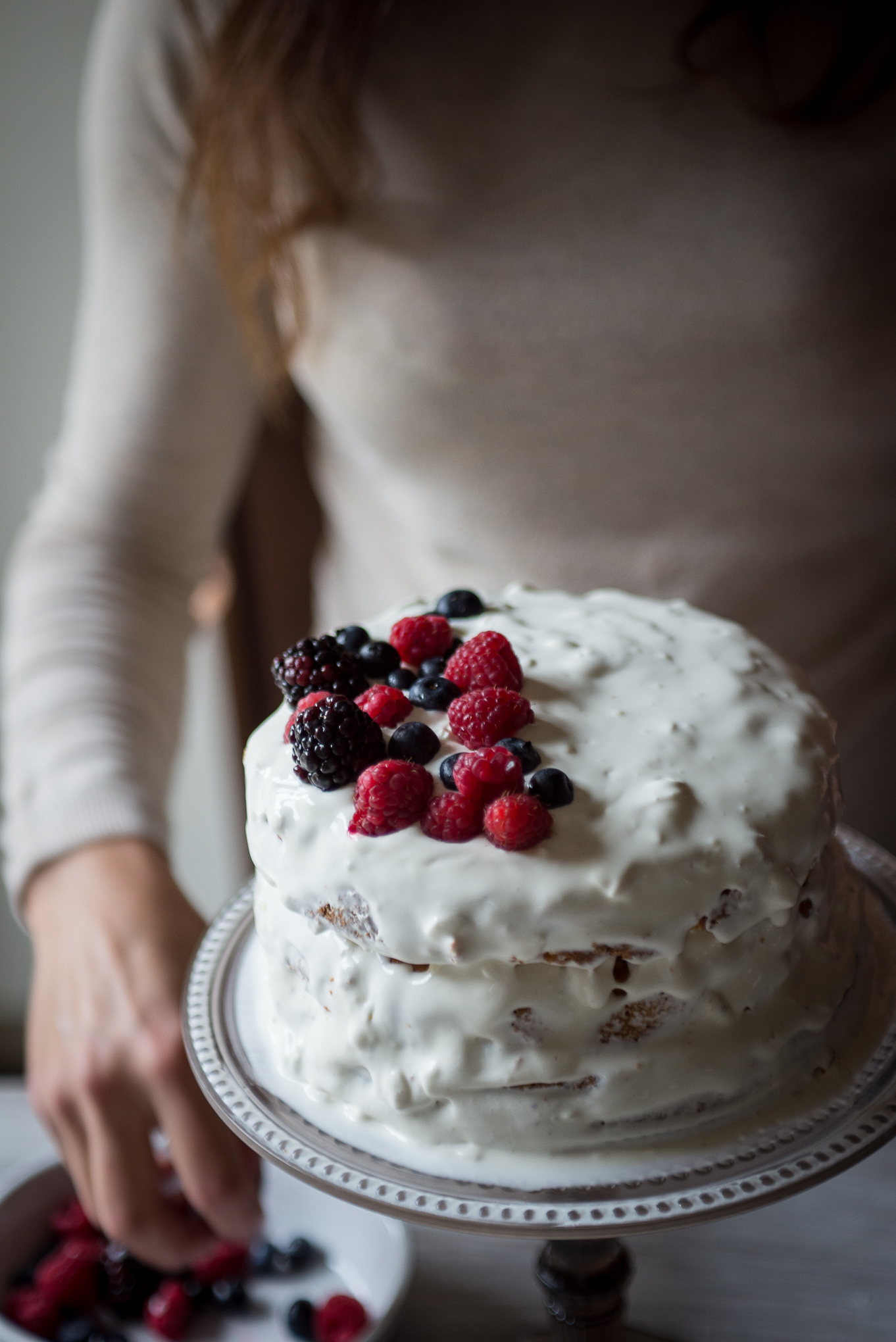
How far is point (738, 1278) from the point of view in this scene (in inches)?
36.8

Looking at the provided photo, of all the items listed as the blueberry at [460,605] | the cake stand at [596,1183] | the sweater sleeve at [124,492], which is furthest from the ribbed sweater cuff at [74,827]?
the blueberry at [460,605]

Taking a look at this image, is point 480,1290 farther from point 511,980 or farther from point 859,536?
point 859,536

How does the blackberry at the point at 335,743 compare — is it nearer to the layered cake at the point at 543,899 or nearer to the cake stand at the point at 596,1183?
the layered cake at the point at 543,899

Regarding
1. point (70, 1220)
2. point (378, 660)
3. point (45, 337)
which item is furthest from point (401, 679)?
point (45, 337)

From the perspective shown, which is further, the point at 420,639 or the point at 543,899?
the point at 420,639

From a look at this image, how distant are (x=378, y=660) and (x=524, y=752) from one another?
162mm

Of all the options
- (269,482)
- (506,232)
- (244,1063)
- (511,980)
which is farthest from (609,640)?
(269,482)

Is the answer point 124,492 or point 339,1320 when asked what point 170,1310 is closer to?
point 339,1320

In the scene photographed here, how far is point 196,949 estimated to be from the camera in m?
0.97

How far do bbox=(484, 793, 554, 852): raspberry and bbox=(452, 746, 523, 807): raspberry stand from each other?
0.01 metres

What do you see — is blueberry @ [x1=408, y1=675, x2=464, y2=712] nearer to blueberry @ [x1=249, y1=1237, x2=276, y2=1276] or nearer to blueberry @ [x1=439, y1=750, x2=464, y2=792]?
blueberry @ [x1=439, y1=750, x2=464, y2=792]

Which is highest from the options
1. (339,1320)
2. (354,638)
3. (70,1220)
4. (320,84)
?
(320,84)

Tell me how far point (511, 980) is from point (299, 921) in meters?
0.15

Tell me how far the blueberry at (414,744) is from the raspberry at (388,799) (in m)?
0.03
